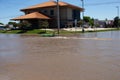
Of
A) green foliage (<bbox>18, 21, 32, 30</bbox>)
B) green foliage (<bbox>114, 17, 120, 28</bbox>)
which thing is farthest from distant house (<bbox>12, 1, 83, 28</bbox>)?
green foliage (<bbox>114, 17, 120, 28</bbox>)

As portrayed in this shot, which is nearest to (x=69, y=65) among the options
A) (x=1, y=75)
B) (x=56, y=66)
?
(x=56, y=66)

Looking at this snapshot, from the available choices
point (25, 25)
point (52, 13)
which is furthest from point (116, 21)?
point (25, 25)

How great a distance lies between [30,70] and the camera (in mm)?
11359

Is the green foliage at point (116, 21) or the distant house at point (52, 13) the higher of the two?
the distant house at point (52, 13)

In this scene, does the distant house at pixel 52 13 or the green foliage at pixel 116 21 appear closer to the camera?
the distant house at pixel 52 13

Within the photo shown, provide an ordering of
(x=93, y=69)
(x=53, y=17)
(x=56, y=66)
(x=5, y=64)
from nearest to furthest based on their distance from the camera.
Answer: (x=93, y=69) → (x=56, y=66) → (x=5, y=64) → (x=53, y=17)

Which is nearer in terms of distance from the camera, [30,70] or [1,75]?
[1,75]

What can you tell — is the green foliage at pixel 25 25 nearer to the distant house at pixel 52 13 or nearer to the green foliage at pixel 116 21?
the distant house at pixel 52 13

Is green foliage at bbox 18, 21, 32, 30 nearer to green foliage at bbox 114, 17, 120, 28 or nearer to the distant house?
the distant house

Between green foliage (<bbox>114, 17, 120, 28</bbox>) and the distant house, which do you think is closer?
the distant house

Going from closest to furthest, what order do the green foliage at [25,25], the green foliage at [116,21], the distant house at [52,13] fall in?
1. the green foliage at [25,25]
2. the distant house at [52,13]
3. the green foliage at [116,21]

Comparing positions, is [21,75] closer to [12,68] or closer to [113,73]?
[12,68]

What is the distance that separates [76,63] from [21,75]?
343 centimetres

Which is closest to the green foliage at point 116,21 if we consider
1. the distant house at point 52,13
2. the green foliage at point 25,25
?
the distant house at point 52,13
